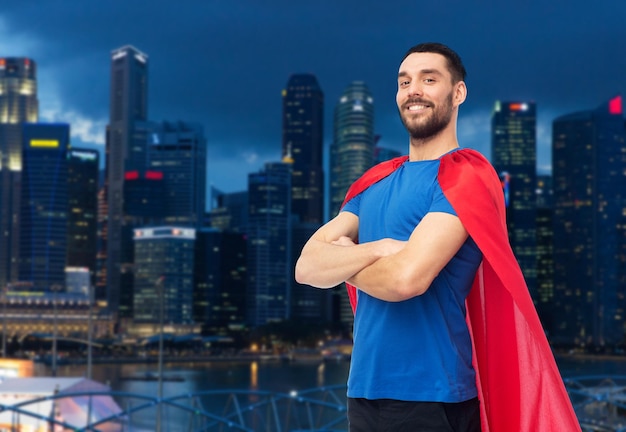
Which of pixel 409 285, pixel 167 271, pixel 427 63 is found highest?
pixel 427 63

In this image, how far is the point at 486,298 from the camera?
3.00m

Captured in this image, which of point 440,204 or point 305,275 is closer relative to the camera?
point 440,204

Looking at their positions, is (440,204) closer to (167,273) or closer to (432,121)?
(432,121)

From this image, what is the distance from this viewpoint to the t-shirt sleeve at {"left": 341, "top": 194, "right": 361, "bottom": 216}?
11.0ft

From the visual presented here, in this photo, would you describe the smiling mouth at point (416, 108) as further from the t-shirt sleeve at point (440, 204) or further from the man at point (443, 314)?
the t-shirt sleeve at point (440, 204)

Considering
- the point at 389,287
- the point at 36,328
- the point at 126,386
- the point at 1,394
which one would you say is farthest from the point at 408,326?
the point at 36,328

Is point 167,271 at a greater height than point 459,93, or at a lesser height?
lesser

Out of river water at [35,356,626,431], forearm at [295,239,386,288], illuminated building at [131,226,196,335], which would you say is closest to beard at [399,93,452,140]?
forearm at [295,239,386,288]

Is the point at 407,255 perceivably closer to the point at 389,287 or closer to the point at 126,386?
the point at 389,287

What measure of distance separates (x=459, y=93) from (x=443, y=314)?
83 centimetres

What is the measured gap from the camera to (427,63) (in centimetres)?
315

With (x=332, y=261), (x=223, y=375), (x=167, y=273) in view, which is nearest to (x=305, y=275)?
(x=332, y=261)

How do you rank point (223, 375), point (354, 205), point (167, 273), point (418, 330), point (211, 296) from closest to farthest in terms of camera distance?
point (418, 330)
point (354, 205)
point (223, 375)
point (167, 273)
point (211, 296)

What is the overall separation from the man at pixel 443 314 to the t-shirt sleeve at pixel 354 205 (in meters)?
0.23
